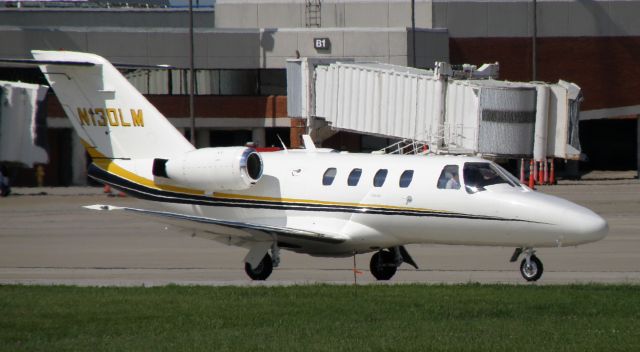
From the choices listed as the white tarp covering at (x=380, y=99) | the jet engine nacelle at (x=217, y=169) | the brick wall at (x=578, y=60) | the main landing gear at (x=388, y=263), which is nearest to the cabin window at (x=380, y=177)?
the main landing gear at (x=388, y=263)

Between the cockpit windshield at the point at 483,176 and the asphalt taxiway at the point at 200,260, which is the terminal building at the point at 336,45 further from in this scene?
the cockpit windshield at the point at 483,176

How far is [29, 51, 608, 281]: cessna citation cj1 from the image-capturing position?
2225 cm

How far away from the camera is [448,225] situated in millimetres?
22656

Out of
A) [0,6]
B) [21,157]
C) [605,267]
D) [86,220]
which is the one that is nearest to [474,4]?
[0,6]

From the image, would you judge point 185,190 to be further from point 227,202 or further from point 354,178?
point 354,178

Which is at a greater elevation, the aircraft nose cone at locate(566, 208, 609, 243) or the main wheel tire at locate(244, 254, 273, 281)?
the aircraft nose cone at locate(566, 208, 609, 243)

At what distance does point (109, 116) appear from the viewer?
26000 mm

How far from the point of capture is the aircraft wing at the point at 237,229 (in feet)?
74.1

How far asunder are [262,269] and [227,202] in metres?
1.68

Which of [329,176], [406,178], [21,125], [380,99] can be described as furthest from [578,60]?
[21,125]

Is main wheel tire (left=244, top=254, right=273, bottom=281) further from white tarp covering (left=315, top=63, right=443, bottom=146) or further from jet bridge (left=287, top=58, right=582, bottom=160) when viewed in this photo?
white tarp covering (left=315, top=63, right=443, bottom=146)

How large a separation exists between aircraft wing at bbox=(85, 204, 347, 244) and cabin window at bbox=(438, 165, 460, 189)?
6.44 ft

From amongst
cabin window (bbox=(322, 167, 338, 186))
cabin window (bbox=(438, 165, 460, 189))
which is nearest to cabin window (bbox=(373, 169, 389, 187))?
cabin window (bbox=(322, 167, 338, 186))

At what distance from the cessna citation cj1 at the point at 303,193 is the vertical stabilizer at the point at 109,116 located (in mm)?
20
